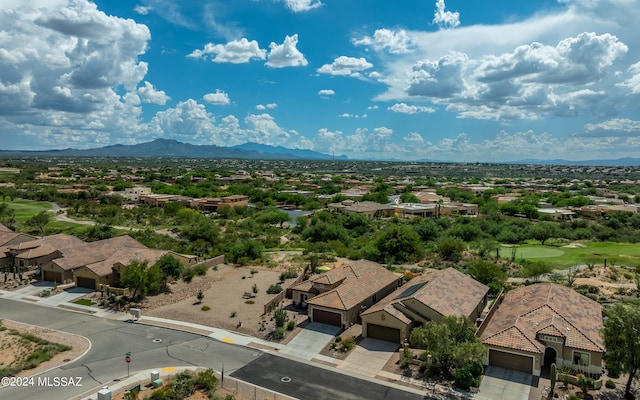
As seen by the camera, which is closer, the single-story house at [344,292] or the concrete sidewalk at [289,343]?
the concrete sidewalk at [289,343]

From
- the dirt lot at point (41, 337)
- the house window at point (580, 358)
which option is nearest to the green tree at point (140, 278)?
the dirt lot at point (41, 337)

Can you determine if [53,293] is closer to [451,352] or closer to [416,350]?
[416,350]

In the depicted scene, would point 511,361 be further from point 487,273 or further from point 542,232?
point 542,232

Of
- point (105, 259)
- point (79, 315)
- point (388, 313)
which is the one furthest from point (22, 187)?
point (388, 313)

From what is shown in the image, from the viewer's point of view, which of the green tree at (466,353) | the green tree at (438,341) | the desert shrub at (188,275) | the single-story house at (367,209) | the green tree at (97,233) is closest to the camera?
the green tree at (466,353)

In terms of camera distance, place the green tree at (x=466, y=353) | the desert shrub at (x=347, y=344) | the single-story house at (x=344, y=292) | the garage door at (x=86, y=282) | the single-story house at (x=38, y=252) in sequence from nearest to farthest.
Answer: the green tree at (x=466, y=353)
the desert shrub at (x=347, y=344)
the single-story house at (x=344, y=292)
the garage door at (x=86, y=282)
the single-story house at (x=38, y=252)

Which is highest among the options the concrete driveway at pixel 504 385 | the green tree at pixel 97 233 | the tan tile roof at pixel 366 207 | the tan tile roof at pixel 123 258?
the tan tile roof at pixel 366 207

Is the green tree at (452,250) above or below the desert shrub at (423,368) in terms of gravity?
above

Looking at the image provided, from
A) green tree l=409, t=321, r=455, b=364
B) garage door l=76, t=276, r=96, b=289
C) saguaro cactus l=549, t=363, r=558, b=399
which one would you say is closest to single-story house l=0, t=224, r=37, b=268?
garage door l=76, t=276, r=96, b=289

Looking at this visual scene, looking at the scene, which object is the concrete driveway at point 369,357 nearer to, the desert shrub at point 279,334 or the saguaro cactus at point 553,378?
the desert shrub at point 279,334
